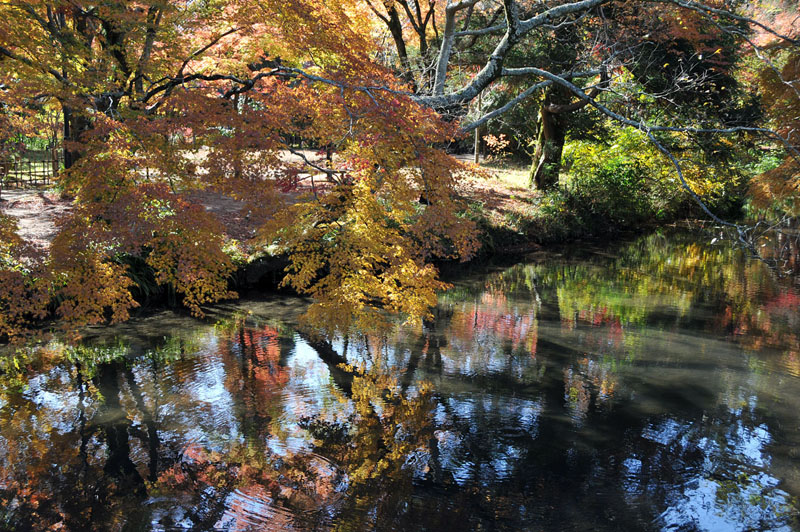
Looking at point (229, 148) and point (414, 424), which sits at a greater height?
point (229, 148)

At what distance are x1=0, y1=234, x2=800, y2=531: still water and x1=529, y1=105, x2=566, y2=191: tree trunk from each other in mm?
7675

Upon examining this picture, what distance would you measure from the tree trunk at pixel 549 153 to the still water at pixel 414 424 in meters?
7.67

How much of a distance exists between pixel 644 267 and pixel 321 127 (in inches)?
399

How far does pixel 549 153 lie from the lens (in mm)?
17312

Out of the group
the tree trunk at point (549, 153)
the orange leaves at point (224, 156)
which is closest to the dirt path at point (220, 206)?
the tree trunk at point (549, 153)

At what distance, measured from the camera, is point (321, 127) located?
782 cm

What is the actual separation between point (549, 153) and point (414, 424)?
498 inches

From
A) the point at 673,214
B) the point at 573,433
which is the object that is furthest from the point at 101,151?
the point at 673,214

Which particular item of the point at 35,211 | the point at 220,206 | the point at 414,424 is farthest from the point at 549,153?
the point at 35,211

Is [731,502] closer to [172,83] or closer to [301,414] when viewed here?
[301,414]

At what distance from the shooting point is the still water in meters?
5.02

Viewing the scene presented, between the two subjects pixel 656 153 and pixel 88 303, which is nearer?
pixel 88 303

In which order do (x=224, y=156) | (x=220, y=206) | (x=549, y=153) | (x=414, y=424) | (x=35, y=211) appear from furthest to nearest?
(x=549, y=153), (x=220, y=206), (x=35, y=211), (x=224, y=156), (x=414, y=424)

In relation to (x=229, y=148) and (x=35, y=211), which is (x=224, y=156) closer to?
(x=229, y=148)
